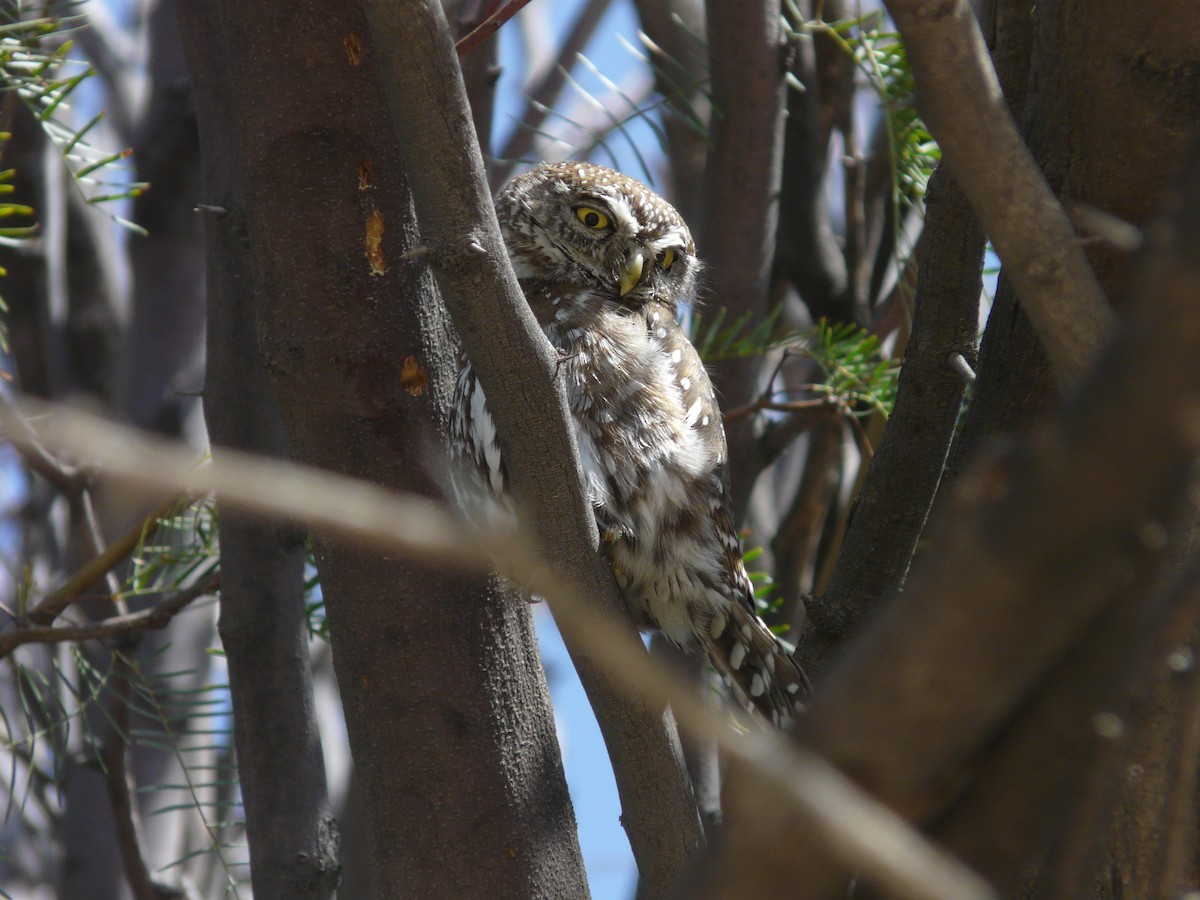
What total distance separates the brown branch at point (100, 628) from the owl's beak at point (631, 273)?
139cm

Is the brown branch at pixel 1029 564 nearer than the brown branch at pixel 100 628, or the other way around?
the brown branch at pixel 1029 564

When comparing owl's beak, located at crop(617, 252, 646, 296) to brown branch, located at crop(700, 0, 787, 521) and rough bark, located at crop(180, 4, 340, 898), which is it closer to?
brown branch, located at crop(700, 0, 787, 521)

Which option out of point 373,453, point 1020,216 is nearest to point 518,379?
point 373,453

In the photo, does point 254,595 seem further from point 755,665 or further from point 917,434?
point 917,434

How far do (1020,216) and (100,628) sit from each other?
2.00 m

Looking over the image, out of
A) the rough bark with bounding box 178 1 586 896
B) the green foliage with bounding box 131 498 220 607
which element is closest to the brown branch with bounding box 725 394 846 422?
the rough bark with bounding box 178 1 586 896

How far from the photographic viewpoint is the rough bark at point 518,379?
168 centimetres

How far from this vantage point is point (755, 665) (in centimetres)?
281

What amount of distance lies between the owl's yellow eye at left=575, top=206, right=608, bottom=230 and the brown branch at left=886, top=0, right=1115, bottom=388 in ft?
6.96

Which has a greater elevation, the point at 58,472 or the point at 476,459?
the point at 476,459

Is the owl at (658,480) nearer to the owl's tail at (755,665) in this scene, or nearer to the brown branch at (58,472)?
the owl's tail at (755,665)

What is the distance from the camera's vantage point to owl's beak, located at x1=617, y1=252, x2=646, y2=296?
343cm

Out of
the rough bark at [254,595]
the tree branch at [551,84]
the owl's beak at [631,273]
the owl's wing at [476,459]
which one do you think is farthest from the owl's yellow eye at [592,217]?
the tree branch at [551,84]

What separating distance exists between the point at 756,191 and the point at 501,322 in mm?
1959
